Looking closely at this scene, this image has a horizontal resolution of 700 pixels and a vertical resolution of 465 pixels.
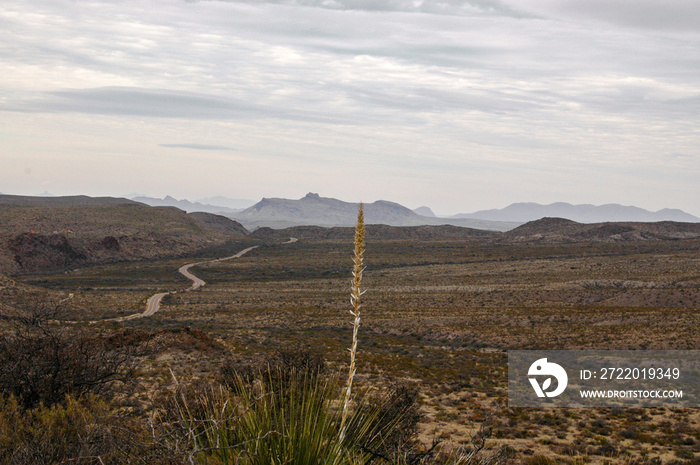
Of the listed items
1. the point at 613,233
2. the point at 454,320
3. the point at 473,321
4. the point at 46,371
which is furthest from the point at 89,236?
the point at 613,233

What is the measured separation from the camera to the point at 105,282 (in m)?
65.8

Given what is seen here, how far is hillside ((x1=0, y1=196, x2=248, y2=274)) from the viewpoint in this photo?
80.5m

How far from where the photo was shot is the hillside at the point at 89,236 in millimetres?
80500

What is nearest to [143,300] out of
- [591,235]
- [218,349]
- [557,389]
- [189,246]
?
[218,349]

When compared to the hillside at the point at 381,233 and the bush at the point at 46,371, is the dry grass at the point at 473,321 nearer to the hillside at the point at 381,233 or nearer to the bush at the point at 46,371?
the bush at the point at 46,371

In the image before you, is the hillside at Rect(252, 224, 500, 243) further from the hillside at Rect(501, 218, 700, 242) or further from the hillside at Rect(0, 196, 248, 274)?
the hillside at Rect(0, 196, 248, 274)

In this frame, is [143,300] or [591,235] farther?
[591,235]

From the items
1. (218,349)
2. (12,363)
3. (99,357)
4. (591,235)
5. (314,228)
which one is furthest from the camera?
(314,228)

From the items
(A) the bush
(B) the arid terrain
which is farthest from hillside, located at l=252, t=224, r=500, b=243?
(A) the bush

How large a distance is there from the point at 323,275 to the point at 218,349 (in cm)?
4863

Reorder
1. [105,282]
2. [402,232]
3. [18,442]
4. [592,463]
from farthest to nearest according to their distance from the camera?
[402,232], [105,282], [592,463], [18,442]

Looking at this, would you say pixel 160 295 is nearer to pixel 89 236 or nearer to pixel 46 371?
pixel 46 371

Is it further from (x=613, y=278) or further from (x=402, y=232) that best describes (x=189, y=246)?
(x=613, y=278)

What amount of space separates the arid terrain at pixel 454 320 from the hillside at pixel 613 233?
78.5ft
